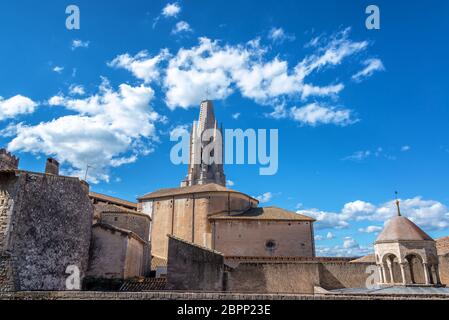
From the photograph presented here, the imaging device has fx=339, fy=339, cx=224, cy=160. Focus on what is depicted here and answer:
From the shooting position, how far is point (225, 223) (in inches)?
1315

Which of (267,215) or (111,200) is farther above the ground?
(111,200)

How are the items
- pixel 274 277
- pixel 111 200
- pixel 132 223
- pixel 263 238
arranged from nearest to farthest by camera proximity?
pixel 274 277 → pixel 132 223 → pixel 263 238 → pixel 111 200

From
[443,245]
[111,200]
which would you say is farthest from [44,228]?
[443,245]

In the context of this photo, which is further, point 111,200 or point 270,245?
point 111,200

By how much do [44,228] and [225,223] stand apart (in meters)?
19.0

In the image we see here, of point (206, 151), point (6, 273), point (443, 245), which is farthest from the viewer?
point (206, 151)

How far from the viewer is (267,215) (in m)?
34.2

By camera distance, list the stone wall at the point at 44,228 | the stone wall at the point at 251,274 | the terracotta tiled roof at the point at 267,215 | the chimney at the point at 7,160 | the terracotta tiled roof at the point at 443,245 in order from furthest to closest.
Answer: the terracotta tiled roof at the point at 267,215 < the terracotta tiled roof at the point at 443,245 < the chimney at the point at 7,160 < the stone wall at the point at 251,274 < the stone wall at the point at 44,228

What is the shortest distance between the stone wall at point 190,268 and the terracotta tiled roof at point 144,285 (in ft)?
5.92

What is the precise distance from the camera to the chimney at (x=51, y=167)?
2027cm

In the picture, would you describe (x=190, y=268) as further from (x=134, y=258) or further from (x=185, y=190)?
(x=185, y=190)

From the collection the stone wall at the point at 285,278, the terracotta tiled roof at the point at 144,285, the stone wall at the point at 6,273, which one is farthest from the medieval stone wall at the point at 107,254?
the stone wall at the point at 285,278

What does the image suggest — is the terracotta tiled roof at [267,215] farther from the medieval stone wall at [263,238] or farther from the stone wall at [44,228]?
the stone wall at [44,228]

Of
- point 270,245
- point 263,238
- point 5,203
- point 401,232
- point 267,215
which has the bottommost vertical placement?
point 401,232
